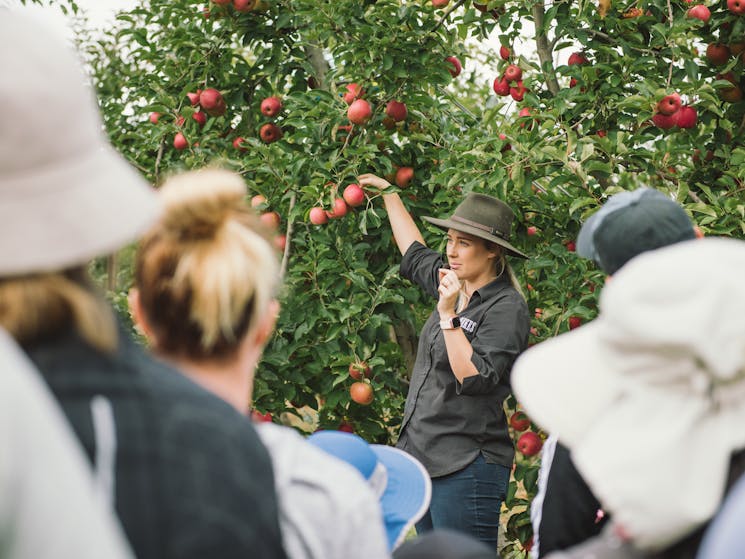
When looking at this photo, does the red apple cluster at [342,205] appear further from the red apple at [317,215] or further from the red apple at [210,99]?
the red apple at [210,99]

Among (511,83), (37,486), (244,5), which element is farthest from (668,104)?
(37,486)

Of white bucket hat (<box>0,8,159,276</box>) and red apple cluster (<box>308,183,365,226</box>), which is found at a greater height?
white bucket hat (<box>0,8,159,276</box>)

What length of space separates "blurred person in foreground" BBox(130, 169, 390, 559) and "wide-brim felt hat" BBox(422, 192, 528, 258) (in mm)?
1702

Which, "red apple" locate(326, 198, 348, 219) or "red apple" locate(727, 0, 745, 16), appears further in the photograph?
"red apple" locate(326, 198, 348, 219)

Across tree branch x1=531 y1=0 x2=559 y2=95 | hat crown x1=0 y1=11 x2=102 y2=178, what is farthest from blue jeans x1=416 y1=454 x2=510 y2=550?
hat crown x1=0 y1=11 x2=102 y2=178

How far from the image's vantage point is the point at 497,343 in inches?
101

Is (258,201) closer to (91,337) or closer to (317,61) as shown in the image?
(317,61)

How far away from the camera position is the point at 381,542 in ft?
3.63

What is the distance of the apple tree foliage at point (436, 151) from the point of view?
9.59 feet

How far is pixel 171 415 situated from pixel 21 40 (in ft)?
1.40

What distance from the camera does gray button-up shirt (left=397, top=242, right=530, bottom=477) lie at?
101 inches

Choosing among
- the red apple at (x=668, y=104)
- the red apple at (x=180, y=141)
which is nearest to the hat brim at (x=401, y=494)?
the red apple at (x=668, y=104)

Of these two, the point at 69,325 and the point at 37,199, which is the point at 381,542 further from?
the point at 37,199

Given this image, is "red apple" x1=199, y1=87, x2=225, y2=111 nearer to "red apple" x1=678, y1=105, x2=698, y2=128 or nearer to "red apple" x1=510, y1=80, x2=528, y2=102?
"red apple" x1=510, y1=80, x2=528, y2=102
